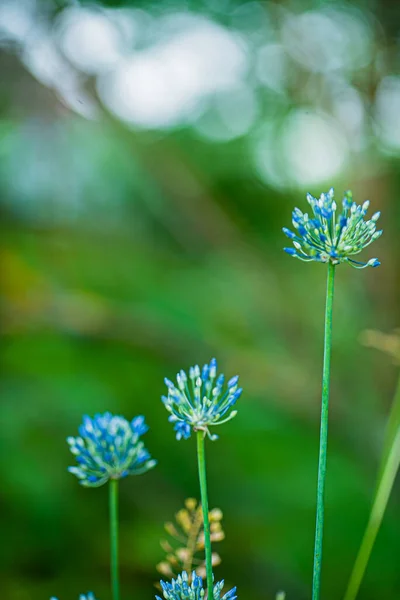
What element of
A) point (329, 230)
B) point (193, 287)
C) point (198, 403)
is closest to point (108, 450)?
point (198, 403)

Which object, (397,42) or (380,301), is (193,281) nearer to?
(380,301)

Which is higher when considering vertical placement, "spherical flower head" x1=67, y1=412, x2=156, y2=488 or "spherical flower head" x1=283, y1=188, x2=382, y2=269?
"spherical flower head" x1=283, y1=188, x2=382, y2=269

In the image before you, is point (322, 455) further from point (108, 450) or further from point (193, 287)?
point (193, 287)

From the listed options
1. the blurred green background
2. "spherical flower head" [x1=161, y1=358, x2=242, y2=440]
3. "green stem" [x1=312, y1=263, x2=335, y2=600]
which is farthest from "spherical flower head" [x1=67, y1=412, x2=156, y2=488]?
the blurred green background

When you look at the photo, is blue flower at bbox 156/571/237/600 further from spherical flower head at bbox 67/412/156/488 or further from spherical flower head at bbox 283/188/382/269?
spherical flower head at bbox 283/188/382/269

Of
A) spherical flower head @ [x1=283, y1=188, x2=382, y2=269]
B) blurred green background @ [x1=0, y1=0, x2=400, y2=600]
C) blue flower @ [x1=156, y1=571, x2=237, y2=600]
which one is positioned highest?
blurred green background @ [x1=0, y1=0, x2=400, y2=600]
